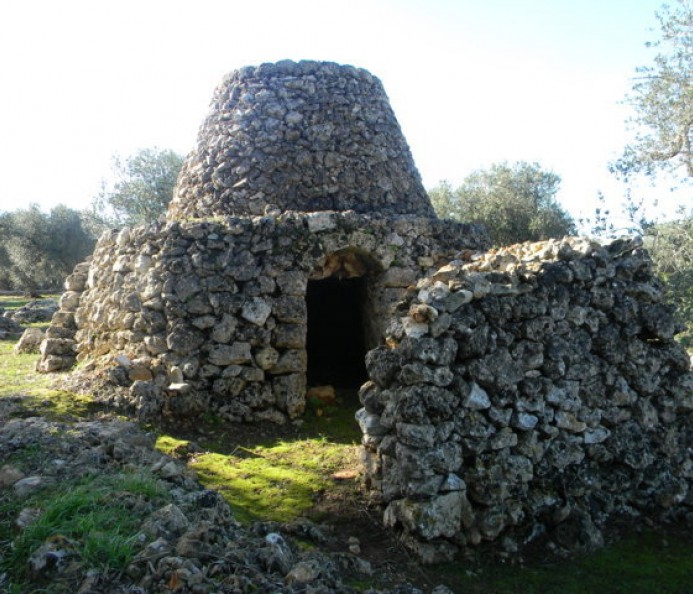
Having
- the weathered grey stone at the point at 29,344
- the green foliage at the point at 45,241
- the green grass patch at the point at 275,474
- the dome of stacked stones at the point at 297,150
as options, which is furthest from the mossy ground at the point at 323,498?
the green foliage at the point at 45,241

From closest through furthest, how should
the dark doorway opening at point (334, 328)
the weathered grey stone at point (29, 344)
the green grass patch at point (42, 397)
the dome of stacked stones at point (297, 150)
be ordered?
1. the green grass patch at point (42, 397)
2. the dome of stacked stones at point (297, 150)
3. the dark doorway opening at point (334, 328)
4. the weathered grey stone at point (29, 344)

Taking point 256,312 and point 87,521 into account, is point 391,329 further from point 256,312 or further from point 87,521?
point 256,312

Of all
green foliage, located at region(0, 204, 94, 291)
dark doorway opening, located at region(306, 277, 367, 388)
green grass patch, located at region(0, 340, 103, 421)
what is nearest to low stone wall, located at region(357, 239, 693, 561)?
green grass patch, located at region(0, 340, 103, 421)

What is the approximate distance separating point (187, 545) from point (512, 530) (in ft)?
8.02

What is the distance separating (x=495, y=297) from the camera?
471 cm

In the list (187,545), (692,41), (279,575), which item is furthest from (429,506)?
(692,41)

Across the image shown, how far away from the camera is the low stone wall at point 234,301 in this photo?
23.3 ft

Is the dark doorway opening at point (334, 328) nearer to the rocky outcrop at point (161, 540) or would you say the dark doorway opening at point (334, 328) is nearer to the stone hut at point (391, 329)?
the stone hut at point (391, 329)

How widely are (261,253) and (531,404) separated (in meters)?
3.99

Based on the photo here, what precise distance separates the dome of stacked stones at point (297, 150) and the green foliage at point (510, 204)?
11.3 m

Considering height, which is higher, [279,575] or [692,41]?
[692,41]

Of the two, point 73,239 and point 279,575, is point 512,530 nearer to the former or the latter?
point 279,575

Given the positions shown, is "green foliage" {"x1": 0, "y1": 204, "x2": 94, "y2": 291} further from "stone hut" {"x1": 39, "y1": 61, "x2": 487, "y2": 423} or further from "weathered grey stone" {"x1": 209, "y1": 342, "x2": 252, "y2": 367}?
"weathered grey stone" {"x1": 209, "y1": 342, "x2": 252, "y2": 367}

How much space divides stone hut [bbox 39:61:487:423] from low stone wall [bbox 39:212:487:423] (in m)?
0.02
